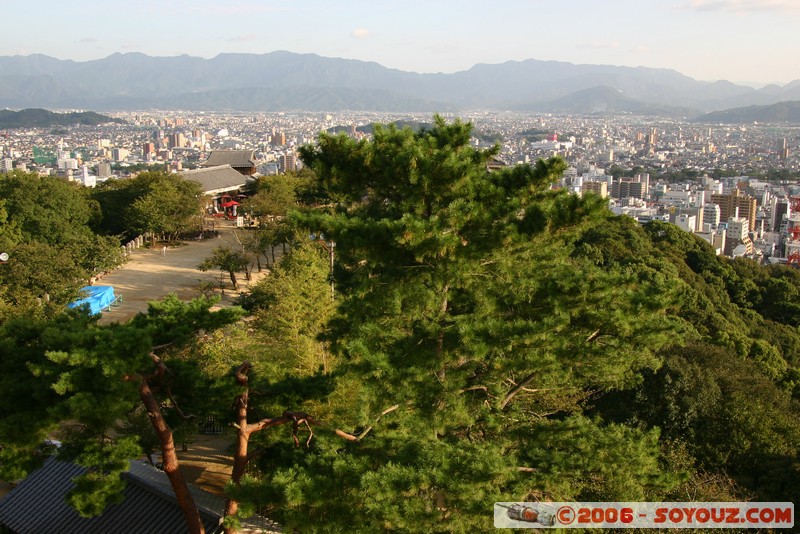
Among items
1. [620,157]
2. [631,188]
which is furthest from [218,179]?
[620,157]

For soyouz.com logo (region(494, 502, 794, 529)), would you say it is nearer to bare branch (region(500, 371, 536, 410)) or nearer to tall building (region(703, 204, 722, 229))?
bare branch (region(500, 371, 536, 410))

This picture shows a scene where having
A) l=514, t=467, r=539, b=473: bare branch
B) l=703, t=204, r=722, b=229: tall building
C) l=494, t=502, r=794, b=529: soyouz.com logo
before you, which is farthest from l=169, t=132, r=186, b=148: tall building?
l=494, t=502, r=794, b=529: soyouz.com logo

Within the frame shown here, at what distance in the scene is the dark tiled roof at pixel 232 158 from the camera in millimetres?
28250

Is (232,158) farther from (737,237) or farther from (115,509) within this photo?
(737,237)

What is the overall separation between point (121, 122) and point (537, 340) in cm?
14283

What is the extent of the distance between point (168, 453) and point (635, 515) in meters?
3.04

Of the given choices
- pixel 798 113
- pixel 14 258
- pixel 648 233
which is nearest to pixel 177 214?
pixel 14 258

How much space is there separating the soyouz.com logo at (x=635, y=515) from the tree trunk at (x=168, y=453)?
80.5 inches

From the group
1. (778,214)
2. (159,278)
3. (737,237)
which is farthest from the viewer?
(778,214)

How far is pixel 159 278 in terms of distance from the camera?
52.1 ft

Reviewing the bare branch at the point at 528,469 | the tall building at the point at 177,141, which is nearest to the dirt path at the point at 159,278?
the bare branch at the point at 528,469

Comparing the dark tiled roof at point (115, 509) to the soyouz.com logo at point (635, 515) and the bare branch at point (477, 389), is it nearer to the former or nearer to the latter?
the bare branch at point (477, 389)

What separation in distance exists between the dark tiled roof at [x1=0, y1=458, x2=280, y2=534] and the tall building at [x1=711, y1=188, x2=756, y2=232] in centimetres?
5541

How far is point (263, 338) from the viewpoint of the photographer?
26.2ft
